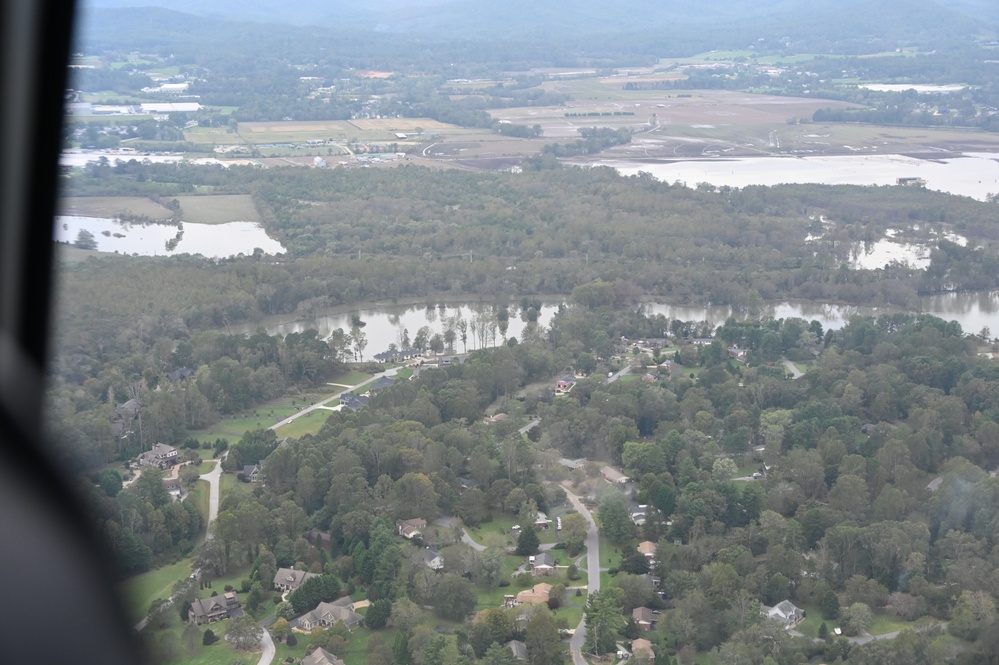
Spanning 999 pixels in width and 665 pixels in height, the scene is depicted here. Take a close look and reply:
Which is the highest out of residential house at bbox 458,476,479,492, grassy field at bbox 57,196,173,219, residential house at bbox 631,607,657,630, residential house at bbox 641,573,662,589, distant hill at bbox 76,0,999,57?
distant hill at bbox 76,0,999,57

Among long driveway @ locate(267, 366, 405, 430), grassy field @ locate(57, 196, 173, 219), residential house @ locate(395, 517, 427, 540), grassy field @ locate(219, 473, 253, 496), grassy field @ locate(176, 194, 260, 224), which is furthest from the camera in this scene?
grassy field @ locate(176, 194, 260, 224)

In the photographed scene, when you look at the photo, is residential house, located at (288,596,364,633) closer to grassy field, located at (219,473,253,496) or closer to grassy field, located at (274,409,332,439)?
grassy field, located at (219,473,253,496)

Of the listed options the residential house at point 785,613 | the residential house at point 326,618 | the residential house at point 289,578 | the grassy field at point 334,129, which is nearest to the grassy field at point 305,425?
the residential house at point 289,578

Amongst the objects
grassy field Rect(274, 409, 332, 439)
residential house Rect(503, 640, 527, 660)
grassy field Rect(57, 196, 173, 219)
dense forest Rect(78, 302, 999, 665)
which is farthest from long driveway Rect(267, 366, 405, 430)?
grassy field Rect(57, 196, 173, 219)

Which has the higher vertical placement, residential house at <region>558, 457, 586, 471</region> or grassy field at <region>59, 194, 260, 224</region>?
grassy field at <region>59, 194, 260, 224</region>

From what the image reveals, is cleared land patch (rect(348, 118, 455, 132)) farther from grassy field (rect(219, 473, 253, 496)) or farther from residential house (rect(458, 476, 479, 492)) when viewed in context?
residential house (rect(458, 476, 479, 492))

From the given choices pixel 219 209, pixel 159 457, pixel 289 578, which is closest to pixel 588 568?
pixel 289 578

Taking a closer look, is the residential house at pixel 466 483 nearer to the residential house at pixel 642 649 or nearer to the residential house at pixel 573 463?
the residential house at pixel 573 463

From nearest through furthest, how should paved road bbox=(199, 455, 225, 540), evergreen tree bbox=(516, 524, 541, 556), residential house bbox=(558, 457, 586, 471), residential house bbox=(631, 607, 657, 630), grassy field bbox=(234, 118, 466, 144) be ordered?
1. residential house bbox=(631, 607, 657, 630)
2. evergreen tree bbox=(516, 524, 541, 556)
3. paved road bbox=(199, 455, 225, 540)
4. residential house bbox=(558, 457, 586, 471)
5. grassy field bbox=(234, 118, 466, 144)

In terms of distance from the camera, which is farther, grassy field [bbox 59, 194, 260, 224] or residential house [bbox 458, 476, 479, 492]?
grassy field [bbox 59, 194, 260, 224]
